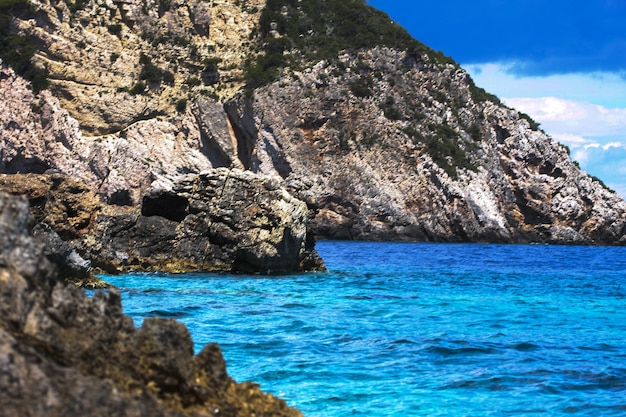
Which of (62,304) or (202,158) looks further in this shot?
(202,158)

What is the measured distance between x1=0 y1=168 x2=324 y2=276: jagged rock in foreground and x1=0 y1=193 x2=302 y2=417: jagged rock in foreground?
860 inches

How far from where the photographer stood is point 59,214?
24625 mm

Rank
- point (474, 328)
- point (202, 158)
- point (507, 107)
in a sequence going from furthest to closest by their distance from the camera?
point (507, 107)
point (202, 158)
point (474, 328)

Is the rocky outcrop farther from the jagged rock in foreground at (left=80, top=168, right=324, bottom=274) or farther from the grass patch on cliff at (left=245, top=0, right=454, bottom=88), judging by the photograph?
the jagged rock in foreground at (left=80, top=168, right=324, bottom=274)

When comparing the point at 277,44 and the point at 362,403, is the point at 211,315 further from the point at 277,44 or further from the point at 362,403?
the point at 277,44

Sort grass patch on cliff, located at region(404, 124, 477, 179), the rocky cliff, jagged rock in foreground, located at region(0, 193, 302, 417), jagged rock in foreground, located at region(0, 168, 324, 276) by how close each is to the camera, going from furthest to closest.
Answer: grass patch on cliff, located at region(404, 124, 477, 179) < the rocky cliff < jagged rock in foreground, located at region(0, 168, 324, 276) < jagged rock in foreground, located at region(0, 193, 302, 417)

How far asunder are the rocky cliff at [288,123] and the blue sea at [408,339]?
42681 mm

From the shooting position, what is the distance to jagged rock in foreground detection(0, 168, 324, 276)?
27.1 m

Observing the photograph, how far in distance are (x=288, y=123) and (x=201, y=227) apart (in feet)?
151

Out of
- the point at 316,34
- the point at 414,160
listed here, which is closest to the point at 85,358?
the point at 414,160

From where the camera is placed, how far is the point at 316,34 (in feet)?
281

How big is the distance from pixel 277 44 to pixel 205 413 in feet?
260

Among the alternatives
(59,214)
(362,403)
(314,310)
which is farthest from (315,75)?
(362,403)

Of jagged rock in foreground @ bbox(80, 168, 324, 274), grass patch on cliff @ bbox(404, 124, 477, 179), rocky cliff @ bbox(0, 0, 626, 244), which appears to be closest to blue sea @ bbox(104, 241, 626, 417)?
jagged rock in foreground @ bbox(80, 168, 324, 274)
